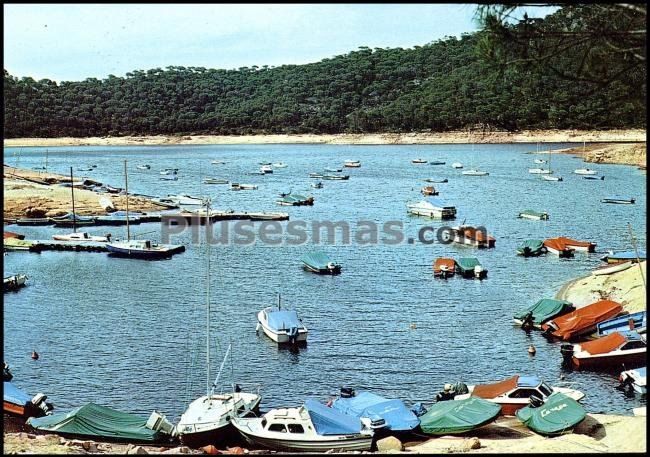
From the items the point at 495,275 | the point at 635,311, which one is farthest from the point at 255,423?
the point at 495,275

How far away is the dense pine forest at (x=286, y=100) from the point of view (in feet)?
507

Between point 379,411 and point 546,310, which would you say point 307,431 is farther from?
point 546,310

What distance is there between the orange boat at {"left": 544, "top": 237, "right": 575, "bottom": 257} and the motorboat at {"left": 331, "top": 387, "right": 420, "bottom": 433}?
1027 inches

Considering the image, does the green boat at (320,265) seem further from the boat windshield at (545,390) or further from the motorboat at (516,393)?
the boat windshield at (545,390)

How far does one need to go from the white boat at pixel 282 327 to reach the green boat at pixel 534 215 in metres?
33.3

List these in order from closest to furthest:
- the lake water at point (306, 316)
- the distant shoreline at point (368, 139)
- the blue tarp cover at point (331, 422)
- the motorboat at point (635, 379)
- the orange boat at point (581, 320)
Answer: the blue tarp cover at point (331, 422), the motorboat at point (635, 379), the lake water at point (306, 316), the orange boat at point (581, 320), the distant shoreline at point (368, 139)

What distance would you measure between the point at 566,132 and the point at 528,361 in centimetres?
11967

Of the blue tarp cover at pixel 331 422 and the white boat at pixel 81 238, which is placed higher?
the blue tarp cover at pixel 331 422

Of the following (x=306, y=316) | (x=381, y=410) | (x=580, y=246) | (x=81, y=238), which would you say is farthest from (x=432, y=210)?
(x=381, y=410)

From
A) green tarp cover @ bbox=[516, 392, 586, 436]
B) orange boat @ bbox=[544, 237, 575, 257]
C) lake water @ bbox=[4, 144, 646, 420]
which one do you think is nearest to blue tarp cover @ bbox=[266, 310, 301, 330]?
lake water @ bbox=[4, 144, 646, 420]

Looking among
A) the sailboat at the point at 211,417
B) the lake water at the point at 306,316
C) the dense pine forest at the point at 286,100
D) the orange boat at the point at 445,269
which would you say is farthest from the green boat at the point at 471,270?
the dense pine forest at the point at 286,100

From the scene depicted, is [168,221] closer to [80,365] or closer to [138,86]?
[80,365]

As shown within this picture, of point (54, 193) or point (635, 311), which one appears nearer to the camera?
point (635, 311)

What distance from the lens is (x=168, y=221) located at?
6066 centimetres
